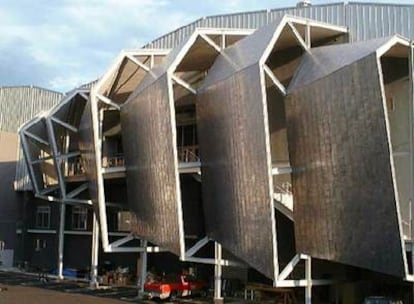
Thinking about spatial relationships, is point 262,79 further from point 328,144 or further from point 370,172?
point 370,172

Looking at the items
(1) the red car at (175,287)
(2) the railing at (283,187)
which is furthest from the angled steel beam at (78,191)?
(2) the railing at (283,187)

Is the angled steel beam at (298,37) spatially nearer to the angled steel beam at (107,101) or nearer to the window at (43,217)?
the angled steel beam at (107,101)

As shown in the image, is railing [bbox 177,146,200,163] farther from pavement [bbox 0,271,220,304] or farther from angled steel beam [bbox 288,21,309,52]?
angled steel beam [bbox 288,21,309,52]

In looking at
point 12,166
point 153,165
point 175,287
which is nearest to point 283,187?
point 153,165

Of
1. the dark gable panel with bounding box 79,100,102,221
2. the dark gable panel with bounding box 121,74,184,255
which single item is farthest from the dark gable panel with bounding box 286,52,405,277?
the dark gable panel with bounding box 79,100,102,221

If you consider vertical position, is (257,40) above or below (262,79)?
above

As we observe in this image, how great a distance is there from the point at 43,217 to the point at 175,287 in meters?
23.9

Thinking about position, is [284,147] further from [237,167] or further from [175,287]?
[175,287]

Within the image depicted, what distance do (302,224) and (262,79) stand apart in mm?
6241

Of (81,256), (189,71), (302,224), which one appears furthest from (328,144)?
(81,256)

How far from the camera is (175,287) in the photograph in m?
32.0

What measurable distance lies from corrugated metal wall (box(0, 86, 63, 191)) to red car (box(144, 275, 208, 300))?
3253cm

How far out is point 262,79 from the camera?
82.4 feet

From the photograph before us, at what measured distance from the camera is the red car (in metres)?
31.1
